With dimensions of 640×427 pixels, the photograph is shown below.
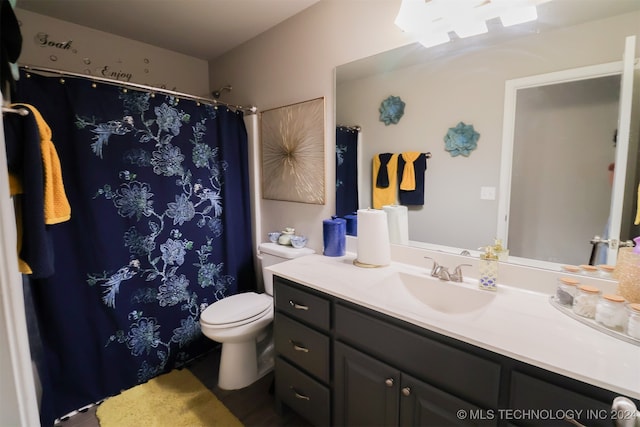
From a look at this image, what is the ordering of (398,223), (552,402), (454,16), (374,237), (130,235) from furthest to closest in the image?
(130,235) < (398,223) < (374,237) < (454,16) < (552,402)

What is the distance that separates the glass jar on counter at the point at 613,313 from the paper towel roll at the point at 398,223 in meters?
0.80

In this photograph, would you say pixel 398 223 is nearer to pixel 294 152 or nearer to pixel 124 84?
pixel 294 152

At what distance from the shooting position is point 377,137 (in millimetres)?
1654

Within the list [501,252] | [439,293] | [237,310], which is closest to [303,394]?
[237,310]

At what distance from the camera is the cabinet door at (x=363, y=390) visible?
108 centimetres

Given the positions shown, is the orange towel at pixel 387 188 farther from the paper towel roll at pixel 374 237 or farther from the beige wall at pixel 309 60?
the beige wall at pixel 309 60

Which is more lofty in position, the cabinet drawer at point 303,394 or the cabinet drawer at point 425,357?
the cabinet drawer at point 425,357

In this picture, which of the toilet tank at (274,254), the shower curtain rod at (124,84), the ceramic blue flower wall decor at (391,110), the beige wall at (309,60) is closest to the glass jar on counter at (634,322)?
the ceramic blue flower wall decor at (391,110)

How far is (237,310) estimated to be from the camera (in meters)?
1.77

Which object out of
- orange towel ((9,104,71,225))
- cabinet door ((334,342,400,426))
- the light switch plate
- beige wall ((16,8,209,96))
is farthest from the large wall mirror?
beige wall ((16,8,209,96))

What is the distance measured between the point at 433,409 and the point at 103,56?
9.56 ft

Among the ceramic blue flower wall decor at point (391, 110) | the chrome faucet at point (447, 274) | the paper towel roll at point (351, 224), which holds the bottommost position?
the chrome faucet at point (447, 274)

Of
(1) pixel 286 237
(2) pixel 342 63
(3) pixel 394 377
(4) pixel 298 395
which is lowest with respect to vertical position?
A: (4) pixel 298 395

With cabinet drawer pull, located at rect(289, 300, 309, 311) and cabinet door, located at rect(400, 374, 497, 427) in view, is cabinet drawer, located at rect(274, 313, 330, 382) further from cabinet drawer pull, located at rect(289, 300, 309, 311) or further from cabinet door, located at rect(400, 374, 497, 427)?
cabinet door, located at rect(400, 374, 497, 427)
